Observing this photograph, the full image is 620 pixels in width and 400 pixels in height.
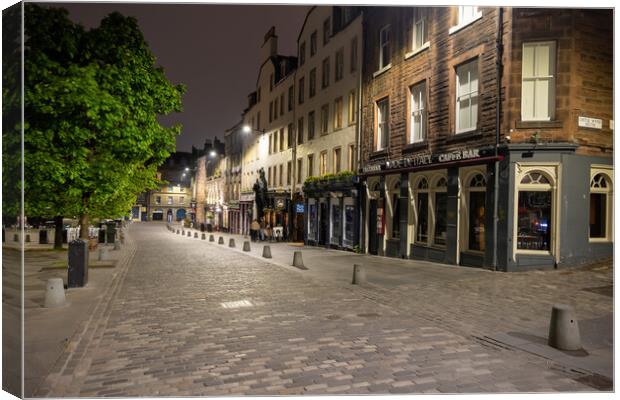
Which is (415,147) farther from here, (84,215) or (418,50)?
(84,215)

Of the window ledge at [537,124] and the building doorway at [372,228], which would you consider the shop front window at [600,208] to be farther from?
the building doorway at [372,228]

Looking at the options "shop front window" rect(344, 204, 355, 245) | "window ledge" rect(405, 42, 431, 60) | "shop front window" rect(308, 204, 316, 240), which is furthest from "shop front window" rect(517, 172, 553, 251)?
"shop front window" rect(308, 204, 316, 240)

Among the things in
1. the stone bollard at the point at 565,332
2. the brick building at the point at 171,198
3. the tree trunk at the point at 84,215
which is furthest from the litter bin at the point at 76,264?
the brick building at the point at 171,198

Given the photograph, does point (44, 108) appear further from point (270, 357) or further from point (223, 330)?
point (270, 357)

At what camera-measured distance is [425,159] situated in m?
17.9

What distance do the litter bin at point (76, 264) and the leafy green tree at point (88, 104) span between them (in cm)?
236

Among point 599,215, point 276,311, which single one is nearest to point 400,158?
point 599,215

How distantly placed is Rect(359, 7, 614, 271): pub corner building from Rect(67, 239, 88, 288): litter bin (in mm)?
11367

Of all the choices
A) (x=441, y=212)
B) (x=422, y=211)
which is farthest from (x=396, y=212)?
(x=441, y=212)

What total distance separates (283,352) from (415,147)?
45.3 ft

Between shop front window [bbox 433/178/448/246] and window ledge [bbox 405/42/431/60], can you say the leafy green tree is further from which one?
shop front window [bbox 433/178/448/246]

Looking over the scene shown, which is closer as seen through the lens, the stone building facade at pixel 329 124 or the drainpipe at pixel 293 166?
the stone building facade at pixel 329 124

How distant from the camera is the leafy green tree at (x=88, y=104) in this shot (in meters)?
12.7

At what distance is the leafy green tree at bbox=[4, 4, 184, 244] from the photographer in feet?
41.7
